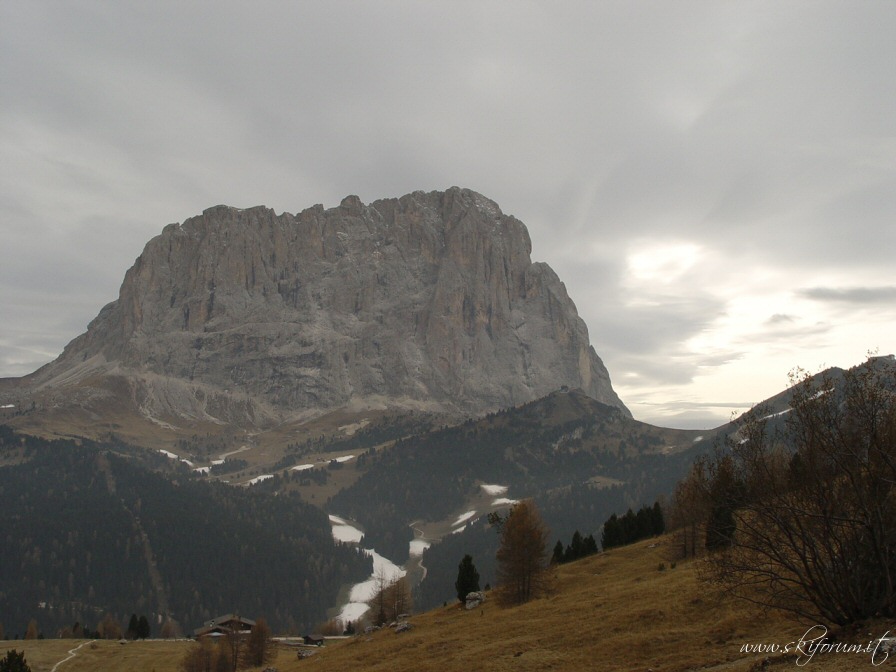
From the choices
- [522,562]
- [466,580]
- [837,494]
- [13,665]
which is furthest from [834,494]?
[13,665]

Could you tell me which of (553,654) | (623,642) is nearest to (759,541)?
(623,642)

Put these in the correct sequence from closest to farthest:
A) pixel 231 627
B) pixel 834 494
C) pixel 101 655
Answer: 1. pixel 834 494
2. pixel 101 655
3. pixel 231 627

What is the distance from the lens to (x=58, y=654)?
84.8 meters

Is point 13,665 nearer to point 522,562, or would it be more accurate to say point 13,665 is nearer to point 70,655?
point 522,562

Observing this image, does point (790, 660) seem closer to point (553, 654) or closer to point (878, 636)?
point (878, 636)

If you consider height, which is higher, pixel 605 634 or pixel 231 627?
pixel 605 634

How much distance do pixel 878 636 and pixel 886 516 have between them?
381cm

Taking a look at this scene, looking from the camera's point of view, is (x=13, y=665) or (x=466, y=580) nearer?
(x=13, y=665)

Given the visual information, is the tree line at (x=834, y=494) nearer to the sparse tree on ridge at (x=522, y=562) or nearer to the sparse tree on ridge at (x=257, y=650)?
the sparse tree on ridge at (x=522, y=562)

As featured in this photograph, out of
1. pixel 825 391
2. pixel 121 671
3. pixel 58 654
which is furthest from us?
pixel 58 654

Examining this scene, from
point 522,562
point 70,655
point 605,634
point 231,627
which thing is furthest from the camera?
point 231,627

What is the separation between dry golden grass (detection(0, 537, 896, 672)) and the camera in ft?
76.9

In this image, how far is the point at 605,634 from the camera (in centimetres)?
2917

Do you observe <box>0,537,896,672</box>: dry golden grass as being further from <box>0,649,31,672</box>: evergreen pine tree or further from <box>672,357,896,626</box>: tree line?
<box>0,649,31,672</box>: evergreen pine tree
